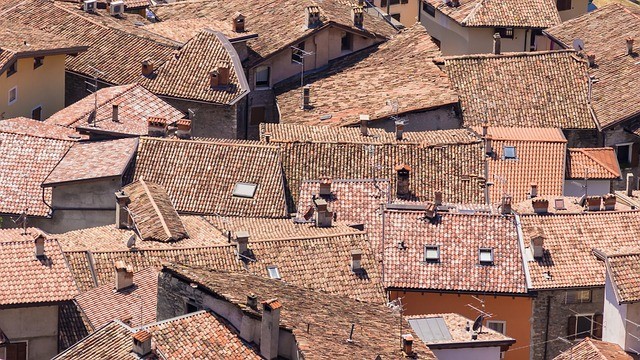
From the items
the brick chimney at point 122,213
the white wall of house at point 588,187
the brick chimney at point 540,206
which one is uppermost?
the white wall of house at point 588,187

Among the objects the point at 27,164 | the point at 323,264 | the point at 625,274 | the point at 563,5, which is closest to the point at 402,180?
the point at 323,264

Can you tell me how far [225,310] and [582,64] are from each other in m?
40.6

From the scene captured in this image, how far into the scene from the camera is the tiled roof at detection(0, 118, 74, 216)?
256 feet

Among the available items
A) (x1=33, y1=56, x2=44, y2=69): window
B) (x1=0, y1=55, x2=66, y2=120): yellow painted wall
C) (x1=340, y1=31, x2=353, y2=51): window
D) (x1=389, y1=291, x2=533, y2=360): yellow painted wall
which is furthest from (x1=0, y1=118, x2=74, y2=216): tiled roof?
(x1=340, y1=31, x2=353, y2=51): window

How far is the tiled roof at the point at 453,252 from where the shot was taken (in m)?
72.0

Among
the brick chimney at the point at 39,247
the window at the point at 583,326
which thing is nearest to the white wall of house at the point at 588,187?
the window at the point at 583,326

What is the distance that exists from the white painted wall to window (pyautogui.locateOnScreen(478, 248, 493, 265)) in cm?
802

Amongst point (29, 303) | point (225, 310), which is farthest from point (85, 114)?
point (225, 310)

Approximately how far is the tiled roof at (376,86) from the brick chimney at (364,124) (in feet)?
4.18

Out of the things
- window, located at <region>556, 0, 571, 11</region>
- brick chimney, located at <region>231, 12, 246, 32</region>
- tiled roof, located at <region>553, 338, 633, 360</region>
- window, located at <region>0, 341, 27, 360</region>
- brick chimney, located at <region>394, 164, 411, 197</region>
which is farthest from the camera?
window, located at <region>556, 0, 571, 11</region>

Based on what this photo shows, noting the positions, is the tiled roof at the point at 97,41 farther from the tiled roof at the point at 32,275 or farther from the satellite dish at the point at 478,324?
the satellite dish at the point at 478,324

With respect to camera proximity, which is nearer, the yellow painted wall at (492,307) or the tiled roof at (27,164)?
the yellow painted wall at (492,307)

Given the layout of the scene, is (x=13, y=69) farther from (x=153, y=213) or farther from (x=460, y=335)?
(x=460, y=335)

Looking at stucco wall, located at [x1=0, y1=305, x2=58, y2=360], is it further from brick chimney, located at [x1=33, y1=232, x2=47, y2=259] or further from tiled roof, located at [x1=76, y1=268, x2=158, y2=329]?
brick chimney, located at [x1=33, y1=232, x2=47, y2=259]
